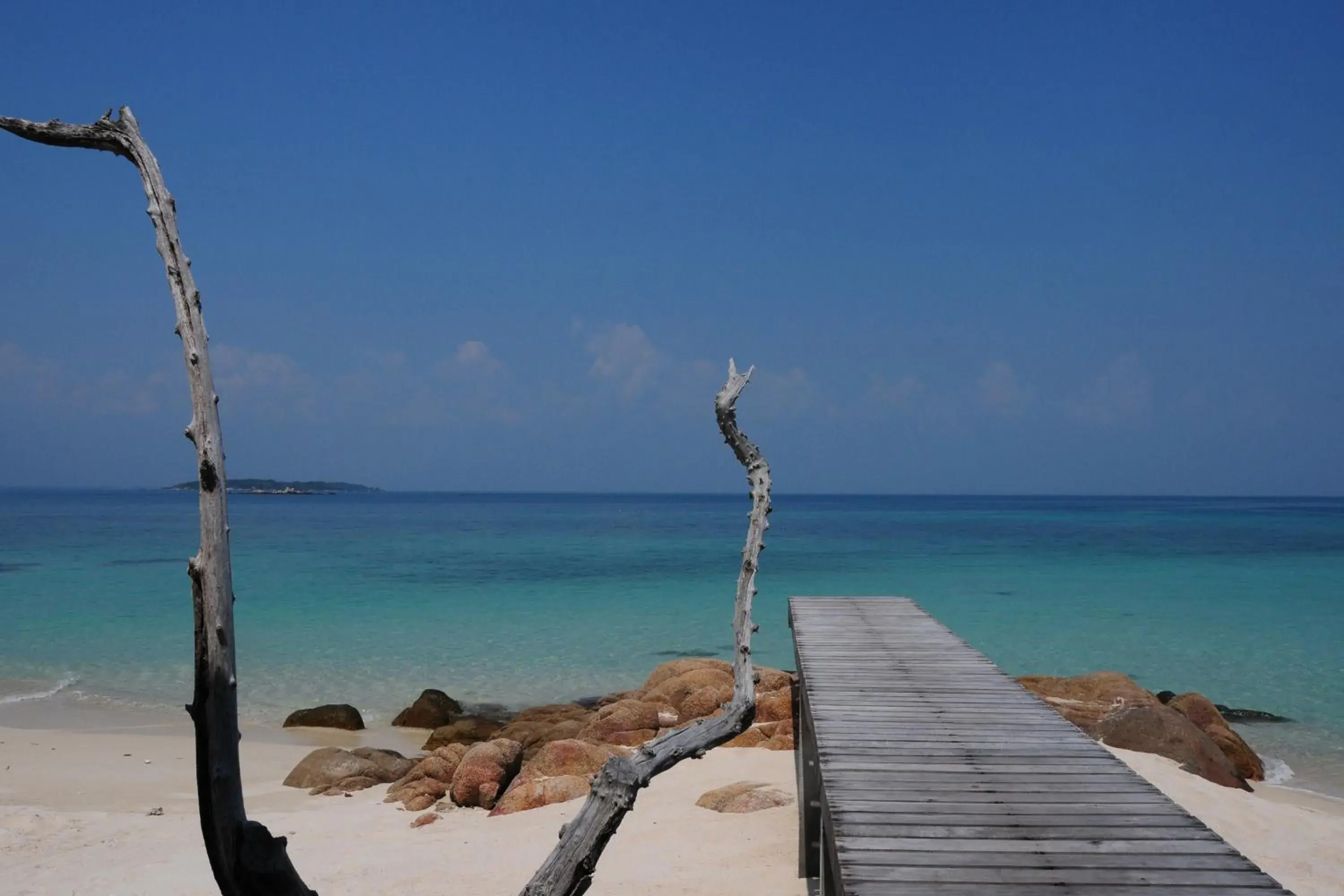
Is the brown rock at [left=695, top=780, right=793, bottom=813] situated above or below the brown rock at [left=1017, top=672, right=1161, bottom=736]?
below

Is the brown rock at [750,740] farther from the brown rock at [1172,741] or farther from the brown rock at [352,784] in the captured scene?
the brown rock at [352,784]

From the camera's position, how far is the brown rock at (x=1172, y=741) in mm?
10656

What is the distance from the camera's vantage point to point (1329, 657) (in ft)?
71.5

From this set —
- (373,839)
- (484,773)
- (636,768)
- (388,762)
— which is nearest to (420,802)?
(484,773)

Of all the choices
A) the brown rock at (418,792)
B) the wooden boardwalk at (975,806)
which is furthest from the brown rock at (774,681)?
the wooden boardwalk at (975,806)

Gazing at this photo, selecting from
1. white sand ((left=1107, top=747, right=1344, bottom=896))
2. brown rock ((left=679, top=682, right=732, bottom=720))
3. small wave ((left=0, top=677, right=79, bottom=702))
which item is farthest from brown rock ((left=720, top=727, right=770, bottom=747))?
small wave ((left=0, top=677, right=79, bottom=702))

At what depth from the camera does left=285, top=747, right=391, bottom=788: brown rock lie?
38.4 ft

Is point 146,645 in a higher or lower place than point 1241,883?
lower

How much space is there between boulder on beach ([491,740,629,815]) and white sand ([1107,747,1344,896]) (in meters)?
5.41

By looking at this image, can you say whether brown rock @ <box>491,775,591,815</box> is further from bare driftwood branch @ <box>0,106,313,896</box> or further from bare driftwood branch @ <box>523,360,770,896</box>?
bare driftwood branch @ <box>0,106,313,896</box>

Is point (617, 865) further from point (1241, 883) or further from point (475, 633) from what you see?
point (475, 633)

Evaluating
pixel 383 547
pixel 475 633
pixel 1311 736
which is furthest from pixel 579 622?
pixel 383 547

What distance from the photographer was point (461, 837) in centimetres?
920

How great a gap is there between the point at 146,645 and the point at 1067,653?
2109 centimetres
